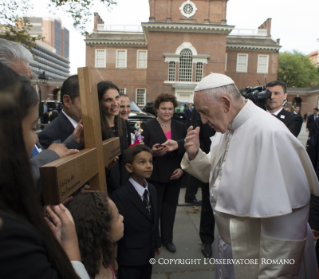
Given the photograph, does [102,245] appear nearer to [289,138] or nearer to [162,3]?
[289,138]

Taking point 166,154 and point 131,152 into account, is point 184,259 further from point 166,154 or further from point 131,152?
point 131,152

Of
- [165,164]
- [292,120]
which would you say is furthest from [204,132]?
Result: [292,120]

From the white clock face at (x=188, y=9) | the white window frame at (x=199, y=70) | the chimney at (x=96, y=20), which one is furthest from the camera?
the chimney at (x=96, y=20)

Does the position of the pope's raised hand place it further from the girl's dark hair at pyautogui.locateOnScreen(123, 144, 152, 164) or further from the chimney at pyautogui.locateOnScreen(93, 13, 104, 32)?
the chimney at pyautogui.locateOnScreen(93, 13, 104, 32)

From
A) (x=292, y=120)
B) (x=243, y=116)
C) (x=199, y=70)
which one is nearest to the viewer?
(x=243, y=116)

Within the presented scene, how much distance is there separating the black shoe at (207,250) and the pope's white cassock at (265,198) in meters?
1.53

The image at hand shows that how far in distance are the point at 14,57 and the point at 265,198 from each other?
6.20 feet

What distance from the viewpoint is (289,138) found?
1.88 metres

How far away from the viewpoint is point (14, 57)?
6.22ft

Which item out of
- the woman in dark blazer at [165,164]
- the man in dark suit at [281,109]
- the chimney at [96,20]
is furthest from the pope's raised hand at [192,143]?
the chimney at [96,20]

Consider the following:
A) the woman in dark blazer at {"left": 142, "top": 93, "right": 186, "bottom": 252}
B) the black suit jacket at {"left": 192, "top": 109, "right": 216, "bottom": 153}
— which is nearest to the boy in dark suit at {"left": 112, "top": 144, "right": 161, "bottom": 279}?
the woman in dark blazer at {"left": 142, "top": 93, "right": 186, "bottom": 252}

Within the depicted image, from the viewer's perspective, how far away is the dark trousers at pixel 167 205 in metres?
3.81

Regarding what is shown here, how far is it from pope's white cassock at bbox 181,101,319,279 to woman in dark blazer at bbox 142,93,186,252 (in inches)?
66.1

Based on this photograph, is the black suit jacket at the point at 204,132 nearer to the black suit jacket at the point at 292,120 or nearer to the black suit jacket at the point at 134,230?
the black suit jacket at the point at 292,120
